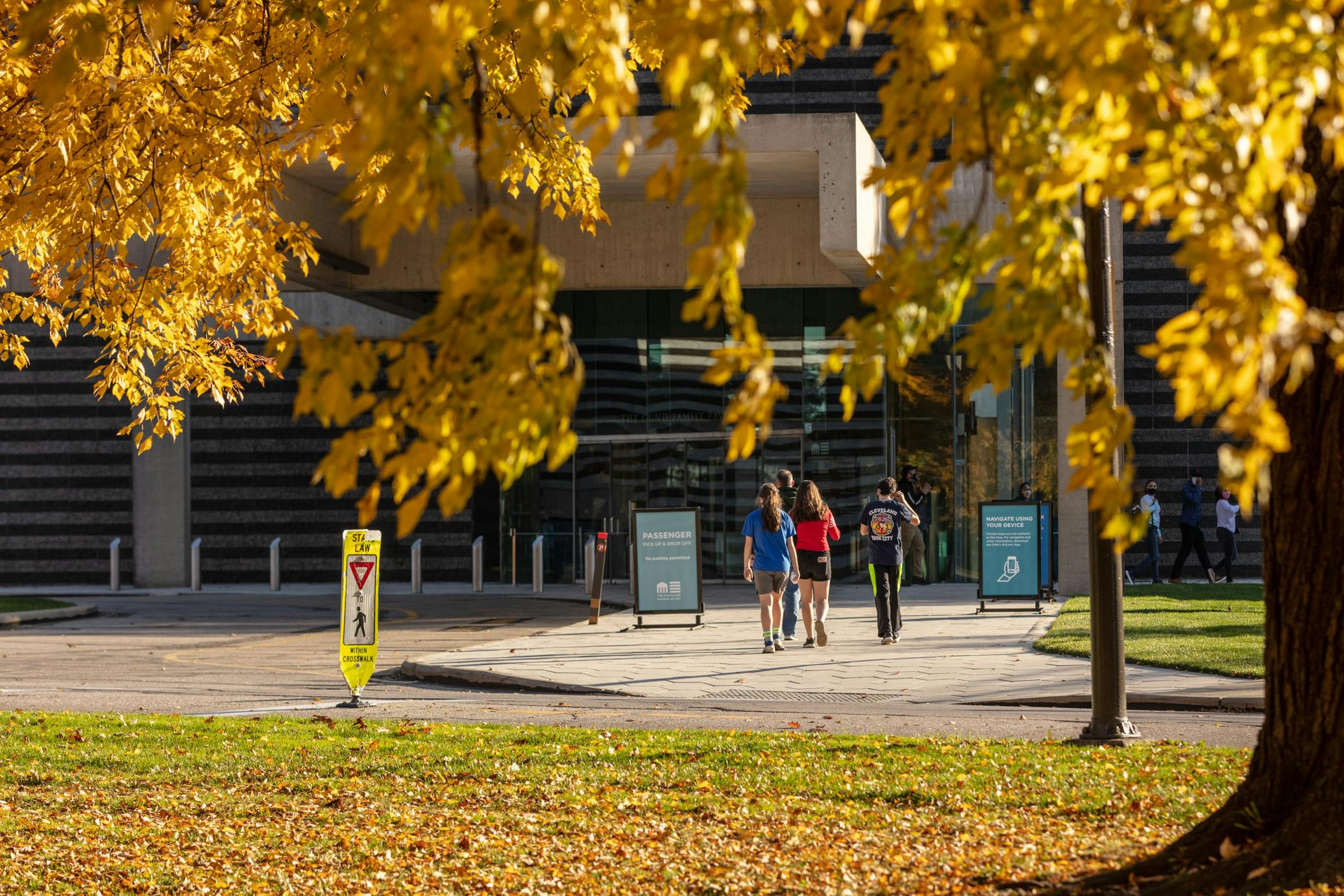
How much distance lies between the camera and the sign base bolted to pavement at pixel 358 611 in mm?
12039

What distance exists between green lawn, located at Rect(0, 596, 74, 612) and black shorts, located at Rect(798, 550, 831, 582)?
41.9 ft

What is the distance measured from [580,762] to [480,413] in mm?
6141

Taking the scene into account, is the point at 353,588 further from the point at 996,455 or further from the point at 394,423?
the point at 996,455

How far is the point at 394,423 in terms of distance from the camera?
10.8 ft

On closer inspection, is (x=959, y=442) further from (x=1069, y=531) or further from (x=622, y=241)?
(x=622, y=241)

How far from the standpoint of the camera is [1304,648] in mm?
5246

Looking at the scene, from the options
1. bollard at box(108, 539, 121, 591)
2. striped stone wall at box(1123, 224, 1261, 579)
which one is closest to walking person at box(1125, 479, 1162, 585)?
striped stone wall at box(1123, 224, 1261, 579)

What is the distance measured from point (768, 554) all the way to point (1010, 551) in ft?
19.3

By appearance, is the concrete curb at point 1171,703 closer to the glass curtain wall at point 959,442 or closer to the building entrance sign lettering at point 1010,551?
the building entrance sign lettering at point 1010,551

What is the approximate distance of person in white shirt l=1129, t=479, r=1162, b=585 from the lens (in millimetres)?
23891

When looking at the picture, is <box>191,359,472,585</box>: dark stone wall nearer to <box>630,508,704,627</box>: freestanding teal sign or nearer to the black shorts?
<box>630,508,704,627</box>: freestanding teal sign

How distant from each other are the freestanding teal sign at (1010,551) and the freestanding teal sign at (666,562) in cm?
409

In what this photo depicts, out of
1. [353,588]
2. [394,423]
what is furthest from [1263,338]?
[353,588]

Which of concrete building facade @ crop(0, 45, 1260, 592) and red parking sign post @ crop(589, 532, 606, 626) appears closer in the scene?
red parking sign post @ crop(589, 532, 606, 626)
